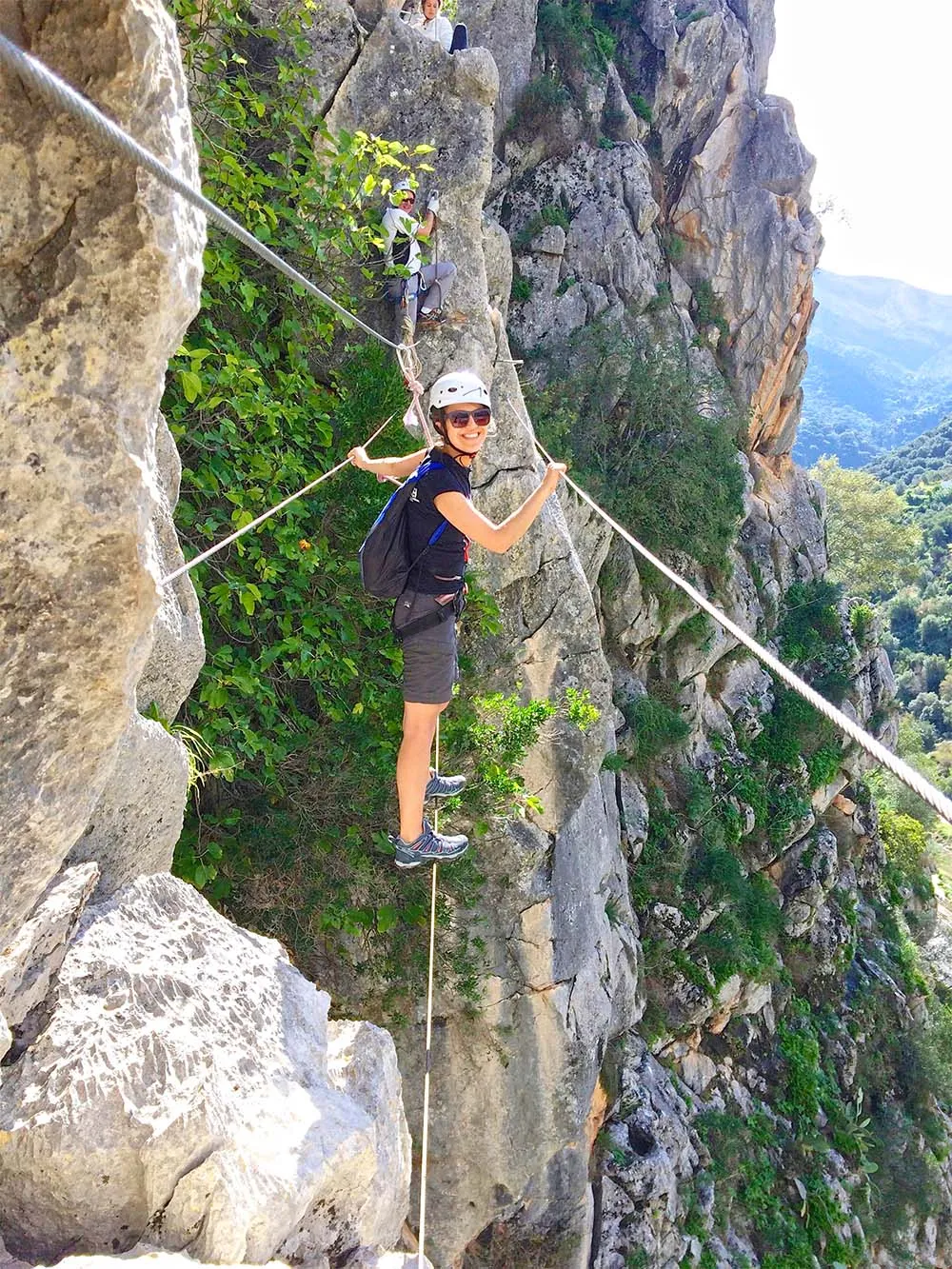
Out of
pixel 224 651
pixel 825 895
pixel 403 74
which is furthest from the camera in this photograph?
pixel 825 895

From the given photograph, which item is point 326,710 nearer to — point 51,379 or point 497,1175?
point 51,379

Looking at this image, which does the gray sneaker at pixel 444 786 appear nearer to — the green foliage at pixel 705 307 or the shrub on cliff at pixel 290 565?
the shrub on cliff at pixel 290 565

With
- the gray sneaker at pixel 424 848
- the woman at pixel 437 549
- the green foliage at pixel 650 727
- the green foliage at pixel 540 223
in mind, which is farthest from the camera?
the green foliage at pixel 540 223

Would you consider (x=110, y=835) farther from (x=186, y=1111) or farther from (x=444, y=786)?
(x=444, y=786)

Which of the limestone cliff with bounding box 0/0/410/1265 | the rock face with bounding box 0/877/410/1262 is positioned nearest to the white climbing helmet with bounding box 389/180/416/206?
the limestone cliff with bounding box 0/0/410/1265

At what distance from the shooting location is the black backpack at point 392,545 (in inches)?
175

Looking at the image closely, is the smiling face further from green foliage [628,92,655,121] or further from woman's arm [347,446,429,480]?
green foliage [628,92,655,121]

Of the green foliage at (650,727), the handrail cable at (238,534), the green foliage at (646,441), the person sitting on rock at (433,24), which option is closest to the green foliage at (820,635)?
the green foliage at (646,441)

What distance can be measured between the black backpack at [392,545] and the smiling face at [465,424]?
0.55 ft

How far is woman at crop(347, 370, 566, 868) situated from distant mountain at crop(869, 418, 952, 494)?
367 feet

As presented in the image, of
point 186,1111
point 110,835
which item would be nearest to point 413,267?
point 110,835

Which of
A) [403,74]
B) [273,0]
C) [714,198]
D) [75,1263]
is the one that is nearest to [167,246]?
[75,1263]

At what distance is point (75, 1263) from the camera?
2332mm

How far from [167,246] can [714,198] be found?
2503 centimetres
